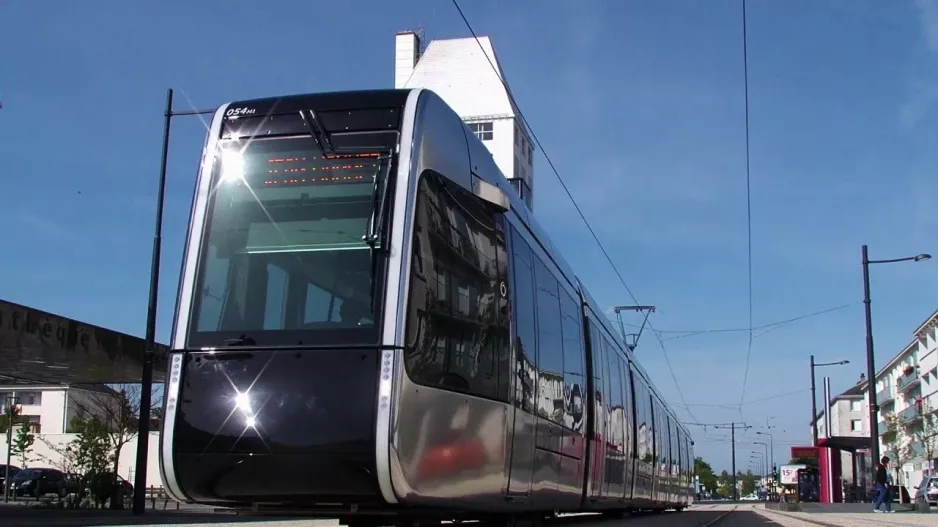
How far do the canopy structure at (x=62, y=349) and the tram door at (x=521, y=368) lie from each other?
13.1 meters

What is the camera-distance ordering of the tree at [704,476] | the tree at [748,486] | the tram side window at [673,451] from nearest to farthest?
the tram side window at [673,451]
the tree at [704,476]
the tree at [748,486]

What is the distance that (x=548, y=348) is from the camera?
9.44 metres

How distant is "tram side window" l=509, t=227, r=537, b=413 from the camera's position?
26.5 feet

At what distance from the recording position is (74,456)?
2383 cm

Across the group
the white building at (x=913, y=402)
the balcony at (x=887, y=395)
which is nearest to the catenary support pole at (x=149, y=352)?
the white building at (x=913, y=402)

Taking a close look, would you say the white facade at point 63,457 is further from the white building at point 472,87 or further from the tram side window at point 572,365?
the white building at point 472,87

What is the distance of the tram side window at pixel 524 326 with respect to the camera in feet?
26.5

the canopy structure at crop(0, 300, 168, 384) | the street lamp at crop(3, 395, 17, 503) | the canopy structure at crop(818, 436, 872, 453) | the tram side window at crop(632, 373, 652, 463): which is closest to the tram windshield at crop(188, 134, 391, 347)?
the tram side window at crop(632, 373, 652, 463)

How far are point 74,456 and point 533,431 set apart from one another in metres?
18.6

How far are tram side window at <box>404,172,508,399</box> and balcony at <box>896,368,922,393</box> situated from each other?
312 ft

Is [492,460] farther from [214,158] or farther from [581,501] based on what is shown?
[581,501]

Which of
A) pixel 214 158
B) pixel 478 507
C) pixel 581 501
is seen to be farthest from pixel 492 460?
pixel 581 501

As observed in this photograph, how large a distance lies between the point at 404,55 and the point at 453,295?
273ft

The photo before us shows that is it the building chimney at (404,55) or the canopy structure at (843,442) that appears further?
the building chimney at (404,55)
